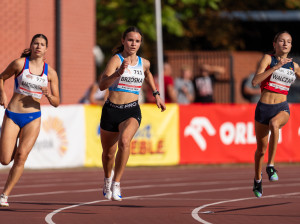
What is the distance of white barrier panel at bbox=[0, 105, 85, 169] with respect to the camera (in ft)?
69.9

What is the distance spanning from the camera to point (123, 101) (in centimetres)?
1189

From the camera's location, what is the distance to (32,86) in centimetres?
1171

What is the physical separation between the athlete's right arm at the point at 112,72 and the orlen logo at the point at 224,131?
11233 mm

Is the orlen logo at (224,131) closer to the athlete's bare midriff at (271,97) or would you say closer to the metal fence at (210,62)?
the metal fence at (210,62)

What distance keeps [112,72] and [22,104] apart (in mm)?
1253

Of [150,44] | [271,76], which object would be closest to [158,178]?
[271,76]

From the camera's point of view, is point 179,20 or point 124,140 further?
point 179,20

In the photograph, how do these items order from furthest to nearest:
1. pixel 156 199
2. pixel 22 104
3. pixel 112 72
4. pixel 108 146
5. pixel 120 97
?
pixel 156 199 < pixel 108 146 < pixel 120 97 < pixel 22 104 < pixel 112 72

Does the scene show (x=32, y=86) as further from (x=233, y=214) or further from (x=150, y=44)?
(x=150, y=44)

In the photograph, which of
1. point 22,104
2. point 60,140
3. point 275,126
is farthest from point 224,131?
point 22,104

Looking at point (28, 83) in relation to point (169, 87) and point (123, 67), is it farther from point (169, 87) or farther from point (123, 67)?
point (169, 87)

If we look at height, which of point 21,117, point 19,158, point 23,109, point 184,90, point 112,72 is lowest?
point 19,158

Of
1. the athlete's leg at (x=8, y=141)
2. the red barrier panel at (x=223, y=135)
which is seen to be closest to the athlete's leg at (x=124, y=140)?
the athlete's leg at (x=8, y=141)

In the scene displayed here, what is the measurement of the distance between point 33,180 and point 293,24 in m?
31.8
